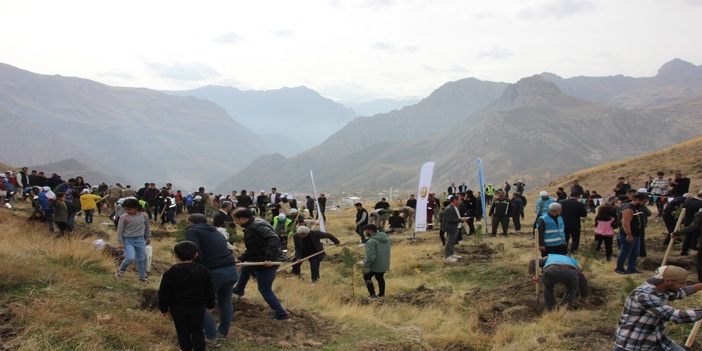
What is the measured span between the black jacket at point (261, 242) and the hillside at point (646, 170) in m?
29.2

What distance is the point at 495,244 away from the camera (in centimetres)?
1648

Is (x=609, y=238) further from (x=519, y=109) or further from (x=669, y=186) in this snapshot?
(x=519, y=109)

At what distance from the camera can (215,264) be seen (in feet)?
23.0

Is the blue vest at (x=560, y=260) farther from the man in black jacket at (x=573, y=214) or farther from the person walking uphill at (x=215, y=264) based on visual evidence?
the person walking uphill at (x=215, y=264)

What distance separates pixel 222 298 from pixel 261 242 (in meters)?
1.06

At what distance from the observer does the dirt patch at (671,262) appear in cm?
1166

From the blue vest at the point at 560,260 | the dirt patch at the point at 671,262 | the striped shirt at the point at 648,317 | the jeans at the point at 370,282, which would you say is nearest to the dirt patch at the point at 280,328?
the jeans at the point at 370,282

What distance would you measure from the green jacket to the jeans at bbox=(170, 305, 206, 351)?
4.68m

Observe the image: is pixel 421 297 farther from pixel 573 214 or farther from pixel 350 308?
pixel 573 214

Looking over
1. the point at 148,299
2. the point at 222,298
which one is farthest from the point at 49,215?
the point at 222,298

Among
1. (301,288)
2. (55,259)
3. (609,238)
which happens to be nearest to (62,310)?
(55,259)

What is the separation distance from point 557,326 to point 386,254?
345cm

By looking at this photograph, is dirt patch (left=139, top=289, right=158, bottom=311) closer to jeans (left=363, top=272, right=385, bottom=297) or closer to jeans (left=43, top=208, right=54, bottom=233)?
jeans (left=363, top=272, right=385, bottom=297)

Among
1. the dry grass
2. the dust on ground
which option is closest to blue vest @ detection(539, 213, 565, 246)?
the dry grass
